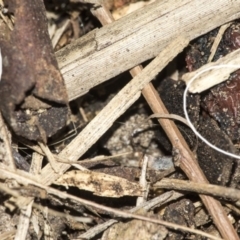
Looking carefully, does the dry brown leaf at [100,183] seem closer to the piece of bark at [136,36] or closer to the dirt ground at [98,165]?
the dirt ground at [98,165]

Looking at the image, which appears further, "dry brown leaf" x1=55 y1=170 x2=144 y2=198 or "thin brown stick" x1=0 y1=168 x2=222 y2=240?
"dry brown leaf" x1=55 y1=170 x2=144 y2=198

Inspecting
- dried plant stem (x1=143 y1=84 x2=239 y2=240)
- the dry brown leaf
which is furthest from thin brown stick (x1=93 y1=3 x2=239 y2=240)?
the dry brown leaf

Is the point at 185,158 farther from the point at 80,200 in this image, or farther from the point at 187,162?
the point at 80,200

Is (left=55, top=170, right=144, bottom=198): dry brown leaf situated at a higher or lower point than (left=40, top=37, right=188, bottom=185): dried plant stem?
lower

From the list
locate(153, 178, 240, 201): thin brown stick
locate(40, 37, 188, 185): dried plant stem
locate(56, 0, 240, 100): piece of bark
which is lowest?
locate(153, 178, 240, 201): thin brown stick

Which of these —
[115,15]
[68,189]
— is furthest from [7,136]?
[115,15]

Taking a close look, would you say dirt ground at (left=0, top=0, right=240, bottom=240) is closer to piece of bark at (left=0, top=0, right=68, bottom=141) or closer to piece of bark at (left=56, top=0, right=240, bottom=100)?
piece of bark at (left=0, top=0, right=68, bottom=141)

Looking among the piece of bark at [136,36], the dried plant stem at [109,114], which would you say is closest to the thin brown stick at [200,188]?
the dried plant stem at [109,114]
